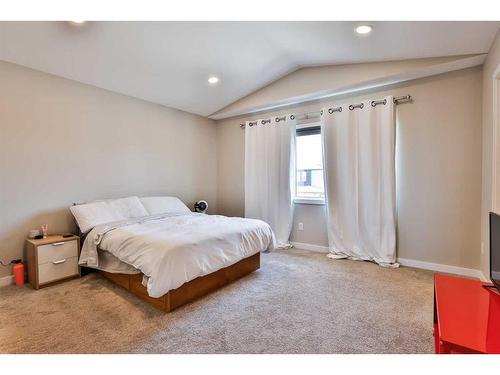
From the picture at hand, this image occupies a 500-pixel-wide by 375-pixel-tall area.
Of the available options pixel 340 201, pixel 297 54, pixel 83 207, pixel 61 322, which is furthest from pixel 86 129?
pixel 340 201

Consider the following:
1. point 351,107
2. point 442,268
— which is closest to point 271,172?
point 351,107

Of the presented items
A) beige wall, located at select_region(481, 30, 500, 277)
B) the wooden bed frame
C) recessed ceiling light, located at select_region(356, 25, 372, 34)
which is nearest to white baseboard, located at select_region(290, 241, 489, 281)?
beige wall, located at select_region(481, 30, 500, 277)

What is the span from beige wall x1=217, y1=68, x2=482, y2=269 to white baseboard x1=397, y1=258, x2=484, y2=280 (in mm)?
45

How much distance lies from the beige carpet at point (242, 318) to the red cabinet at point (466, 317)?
50 cm

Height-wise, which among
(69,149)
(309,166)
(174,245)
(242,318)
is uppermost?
(69,149)

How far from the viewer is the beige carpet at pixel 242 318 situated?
175 cm

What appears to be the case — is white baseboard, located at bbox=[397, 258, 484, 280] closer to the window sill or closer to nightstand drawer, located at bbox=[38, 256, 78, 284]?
the window sill

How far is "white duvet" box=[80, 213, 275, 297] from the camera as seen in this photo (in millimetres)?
2123

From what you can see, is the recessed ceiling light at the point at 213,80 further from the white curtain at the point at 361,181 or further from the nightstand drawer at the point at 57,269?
the nightstand drawer at the point at 57,269

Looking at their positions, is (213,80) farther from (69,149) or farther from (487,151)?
(487,151)

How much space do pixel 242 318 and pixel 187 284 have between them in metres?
0.59

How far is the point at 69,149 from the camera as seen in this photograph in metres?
3.21
